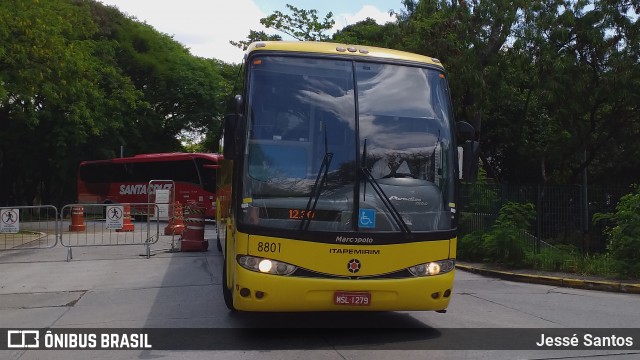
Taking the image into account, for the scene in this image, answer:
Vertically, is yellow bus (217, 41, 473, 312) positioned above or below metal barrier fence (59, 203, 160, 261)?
above

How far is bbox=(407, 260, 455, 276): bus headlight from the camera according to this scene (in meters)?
6.89

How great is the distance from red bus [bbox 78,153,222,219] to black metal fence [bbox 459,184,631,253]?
45.1ft

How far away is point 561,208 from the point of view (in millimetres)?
14789

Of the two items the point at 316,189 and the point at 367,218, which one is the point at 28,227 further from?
the point at 367,218

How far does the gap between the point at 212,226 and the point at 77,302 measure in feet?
58.9

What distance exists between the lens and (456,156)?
7379mm

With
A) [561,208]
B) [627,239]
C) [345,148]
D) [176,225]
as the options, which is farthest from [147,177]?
[345,148]

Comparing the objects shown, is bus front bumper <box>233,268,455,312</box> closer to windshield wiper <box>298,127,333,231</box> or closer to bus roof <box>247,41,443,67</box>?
windshield wiper <box>298,127,333,231</box>

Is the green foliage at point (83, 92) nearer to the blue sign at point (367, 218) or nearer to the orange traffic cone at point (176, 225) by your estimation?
the orange traffic cone at point (176, 225)

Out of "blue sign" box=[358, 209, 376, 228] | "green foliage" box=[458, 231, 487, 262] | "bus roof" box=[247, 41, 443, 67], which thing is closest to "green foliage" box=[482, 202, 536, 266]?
"green foliage" box=[458, 231, 487, 262]

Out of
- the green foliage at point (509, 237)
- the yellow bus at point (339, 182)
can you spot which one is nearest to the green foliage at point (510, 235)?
the green foliage at point (509, 237)

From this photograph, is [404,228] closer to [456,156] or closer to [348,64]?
[456,156]

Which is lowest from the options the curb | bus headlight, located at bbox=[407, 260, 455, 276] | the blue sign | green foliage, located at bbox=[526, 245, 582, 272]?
the curb

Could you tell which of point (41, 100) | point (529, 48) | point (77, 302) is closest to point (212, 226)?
point (41, 100)
